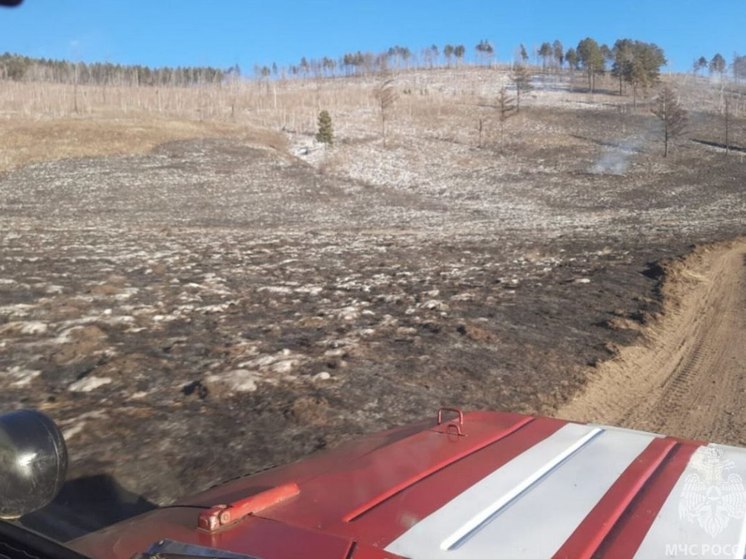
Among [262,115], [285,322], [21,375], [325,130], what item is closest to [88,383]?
[21,375]

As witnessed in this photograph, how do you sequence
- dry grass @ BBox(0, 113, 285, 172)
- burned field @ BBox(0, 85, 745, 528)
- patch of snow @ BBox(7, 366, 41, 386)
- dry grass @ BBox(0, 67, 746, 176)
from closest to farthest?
1. burned field @ BBox(0, 85, 745, 528)
2. patch of snow @ BBox(7, 366, 41, 386)
3. dry grass @ BBox(0, 113, 285, 172)
4. dry grass @ BBox(0, 67, 746, 176)

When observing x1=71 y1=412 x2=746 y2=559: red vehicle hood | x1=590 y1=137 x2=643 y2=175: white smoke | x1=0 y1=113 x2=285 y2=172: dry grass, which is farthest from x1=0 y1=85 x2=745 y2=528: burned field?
x1=590 y1=137 x2=643 y2=175: white smoke

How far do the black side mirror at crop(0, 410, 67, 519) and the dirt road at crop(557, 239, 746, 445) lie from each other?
181 inches

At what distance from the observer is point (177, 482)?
448cm

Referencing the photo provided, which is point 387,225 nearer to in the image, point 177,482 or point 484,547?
point 177,482

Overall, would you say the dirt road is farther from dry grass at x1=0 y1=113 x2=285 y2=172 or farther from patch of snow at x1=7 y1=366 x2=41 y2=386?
dry grass at x1=0 y1=113 x2=285 y2=172

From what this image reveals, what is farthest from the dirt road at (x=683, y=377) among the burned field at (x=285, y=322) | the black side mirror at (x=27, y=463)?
the black side mirror at (x=27, y=463)

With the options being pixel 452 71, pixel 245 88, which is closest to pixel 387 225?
pixel 245 88

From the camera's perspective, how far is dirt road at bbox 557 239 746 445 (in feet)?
19.2

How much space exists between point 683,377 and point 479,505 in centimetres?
590

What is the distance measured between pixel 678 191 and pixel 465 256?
29.6m

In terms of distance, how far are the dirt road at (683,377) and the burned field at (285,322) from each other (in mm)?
297

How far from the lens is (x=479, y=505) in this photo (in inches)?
79.9

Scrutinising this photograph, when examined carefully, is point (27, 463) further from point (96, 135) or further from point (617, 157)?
point (617, 157)
